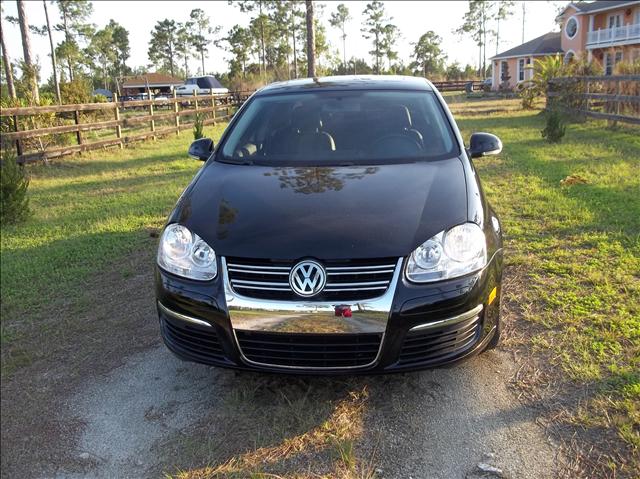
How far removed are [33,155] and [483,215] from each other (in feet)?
33.6

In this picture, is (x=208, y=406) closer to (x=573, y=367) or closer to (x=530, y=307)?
(x=573, y=367)

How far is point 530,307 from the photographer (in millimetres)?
3861

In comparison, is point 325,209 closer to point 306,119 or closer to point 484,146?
point 306,119

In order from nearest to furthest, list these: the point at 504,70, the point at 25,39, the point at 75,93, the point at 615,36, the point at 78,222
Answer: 1. the point at 78,222
2. the point at 75,93
3. the point at 25,39
4. the point at 615,36
5. the point at 504,70

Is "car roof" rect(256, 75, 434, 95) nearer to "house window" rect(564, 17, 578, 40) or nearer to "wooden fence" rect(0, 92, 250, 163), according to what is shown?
"wooden fence" rect(0, 92, 250, 163)

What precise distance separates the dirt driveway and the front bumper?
1.04 ft

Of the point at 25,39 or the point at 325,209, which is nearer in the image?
the point at 325,209

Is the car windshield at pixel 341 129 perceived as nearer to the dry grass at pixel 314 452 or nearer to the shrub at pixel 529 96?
the dry grass at pixel 314 452

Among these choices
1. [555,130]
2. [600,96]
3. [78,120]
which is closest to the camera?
[555,130]

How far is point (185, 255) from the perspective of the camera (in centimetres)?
270

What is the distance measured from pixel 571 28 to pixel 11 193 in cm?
4065

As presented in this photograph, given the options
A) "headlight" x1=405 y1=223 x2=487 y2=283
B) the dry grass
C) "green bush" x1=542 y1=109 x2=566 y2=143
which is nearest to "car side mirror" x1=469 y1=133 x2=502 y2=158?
"headlight" x1=405 y1=223 x2=487 y2=283

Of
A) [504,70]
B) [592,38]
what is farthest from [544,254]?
[504,70]

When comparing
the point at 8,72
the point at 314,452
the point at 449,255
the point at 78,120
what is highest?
the point at 8,72
